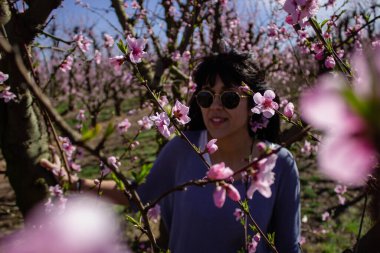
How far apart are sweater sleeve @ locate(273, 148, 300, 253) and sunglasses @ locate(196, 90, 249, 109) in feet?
1.42

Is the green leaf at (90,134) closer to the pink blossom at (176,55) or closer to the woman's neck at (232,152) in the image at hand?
the woman's neck at (232,152)

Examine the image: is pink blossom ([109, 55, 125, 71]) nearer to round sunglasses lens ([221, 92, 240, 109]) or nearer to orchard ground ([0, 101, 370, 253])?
round sunglasses lens ([221, 92, 240, 109])

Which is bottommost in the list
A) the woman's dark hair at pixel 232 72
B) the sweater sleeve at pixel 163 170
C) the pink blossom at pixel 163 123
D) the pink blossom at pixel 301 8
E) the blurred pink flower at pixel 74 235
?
the sweater sleeve at pixel 163 170

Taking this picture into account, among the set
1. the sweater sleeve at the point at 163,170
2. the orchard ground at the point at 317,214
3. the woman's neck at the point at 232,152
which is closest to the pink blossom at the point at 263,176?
the woman's neck at the point at 232,152

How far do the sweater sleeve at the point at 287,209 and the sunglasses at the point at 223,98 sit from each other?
0.43 metres

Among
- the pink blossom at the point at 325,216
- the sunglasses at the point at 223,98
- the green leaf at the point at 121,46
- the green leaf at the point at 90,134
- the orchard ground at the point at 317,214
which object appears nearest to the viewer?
the green leaf at the point at 90,134

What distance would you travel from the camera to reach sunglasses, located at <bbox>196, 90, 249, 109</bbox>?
6.36 ft

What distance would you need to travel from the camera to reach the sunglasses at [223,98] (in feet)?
6.36

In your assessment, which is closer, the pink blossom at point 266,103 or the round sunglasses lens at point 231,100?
the pink blossom at point 266,103

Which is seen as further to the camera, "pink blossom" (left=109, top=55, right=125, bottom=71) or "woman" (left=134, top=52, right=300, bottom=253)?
"woman" (left=134, top=52, right=300, bottom=253)

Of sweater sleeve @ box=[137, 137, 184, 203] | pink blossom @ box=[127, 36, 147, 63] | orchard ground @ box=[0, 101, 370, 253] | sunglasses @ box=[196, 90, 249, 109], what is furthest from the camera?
orchard ground @ box=[0, 101, 370, 253]

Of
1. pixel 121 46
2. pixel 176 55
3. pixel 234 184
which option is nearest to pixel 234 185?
pixel 234 184

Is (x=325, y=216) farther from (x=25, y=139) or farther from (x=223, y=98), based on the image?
(x=25, y=139)

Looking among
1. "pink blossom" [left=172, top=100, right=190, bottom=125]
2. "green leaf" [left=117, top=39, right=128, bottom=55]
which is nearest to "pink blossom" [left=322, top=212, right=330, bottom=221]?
"pink blossom" [left=172, top=100, right=190, bottom=125]
